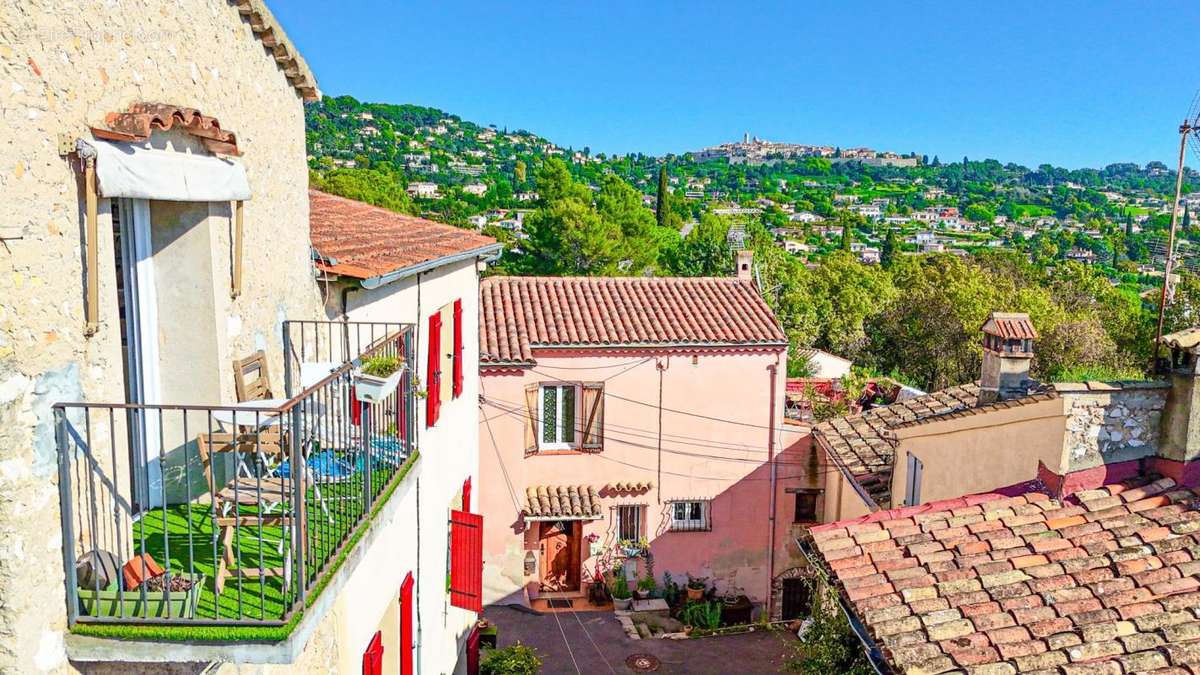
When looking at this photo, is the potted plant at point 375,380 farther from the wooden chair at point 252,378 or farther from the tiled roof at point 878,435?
the tiled roof at point 878,435

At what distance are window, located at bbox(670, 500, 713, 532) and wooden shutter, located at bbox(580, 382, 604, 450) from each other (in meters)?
2.27

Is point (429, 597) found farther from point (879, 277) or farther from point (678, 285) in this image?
point (879, 277)

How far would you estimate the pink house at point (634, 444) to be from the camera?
17.2m

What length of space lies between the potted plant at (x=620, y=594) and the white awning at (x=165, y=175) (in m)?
14.2

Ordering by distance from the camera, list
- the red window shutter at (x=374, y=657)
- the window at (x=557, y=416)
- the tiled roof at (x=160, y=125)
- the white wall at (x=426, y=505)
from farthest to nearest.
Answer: the window at (x=557, y=416) < the white wall at (x=426, y=505) < the red window shutter at (x=374, y=657) < the tiled roof at (x=160, y=125)

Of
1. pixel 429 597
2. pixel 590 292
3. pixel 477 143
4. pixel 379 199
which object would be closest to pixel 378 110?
pixel 477 143

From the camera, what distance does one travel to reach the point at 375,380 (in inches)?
235

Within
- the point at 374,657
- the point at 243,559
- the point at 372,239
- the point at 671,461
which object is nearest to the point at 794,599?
the point at 671,461

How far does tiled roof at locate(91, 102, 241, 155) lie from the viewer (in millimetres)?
4121

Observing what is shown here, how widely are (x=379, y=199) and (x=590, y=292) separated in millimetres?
22189

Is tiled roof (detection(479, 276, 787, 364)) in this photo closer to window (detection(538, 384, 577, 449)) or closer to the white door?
window (detection(538, 384, 577, 449))

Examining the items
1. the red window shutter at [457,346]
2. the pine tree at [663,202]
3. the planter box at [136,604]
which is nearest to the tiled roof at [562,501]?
the red window shutter at [457,346]

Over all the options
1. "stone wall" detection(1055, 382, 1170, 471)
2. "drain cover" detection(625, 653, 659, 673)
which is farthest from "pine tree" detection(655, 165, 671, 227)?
"stone wall" detection(1055, 382, 1170, 471)

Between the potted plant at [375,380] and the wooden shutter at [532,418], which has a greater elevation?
the potted plant at [375,380]
